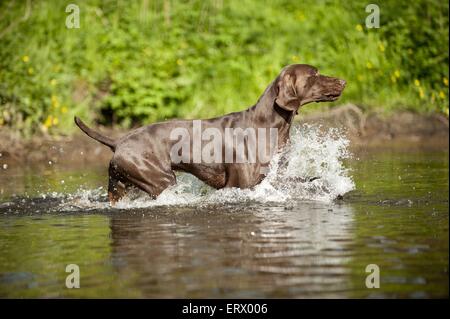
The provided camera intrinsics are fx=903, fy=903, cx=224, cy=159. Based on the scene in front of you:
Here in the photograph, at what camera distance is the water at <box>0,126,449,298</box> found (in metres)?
4.97

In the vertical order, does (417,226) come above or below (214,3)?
below

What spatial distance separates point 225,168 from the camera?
27.2ft

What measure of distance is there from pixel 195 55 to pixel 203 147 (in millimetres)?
7472

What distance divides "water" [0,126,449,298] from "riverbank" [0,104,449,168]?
10.3 feet

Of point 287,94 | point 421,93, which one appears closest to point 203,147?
point 287,94

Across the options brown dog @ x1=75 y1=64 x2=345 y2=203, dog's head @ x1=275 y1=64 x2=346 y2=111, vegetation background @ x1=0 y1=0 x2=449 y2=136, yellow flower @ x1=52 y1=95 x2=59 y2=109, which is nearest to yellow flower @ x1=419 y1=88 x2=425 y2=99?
vegetation background @ x1=0 y1=0 x2=449 y2=136

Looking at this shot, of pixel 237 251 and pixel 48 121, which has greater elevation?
pixel 48 121

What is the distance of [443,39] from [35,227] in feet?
34.1

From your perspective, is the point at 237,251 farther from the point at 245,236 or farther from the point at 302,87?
the point at 302,87

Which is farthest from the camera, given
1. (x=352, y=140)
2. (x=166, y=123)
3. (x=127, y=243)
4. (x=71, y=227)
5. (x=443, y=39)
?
(x=443, y=39)

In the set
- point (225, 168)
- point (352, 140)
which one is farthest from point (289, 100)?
point (352, 140)

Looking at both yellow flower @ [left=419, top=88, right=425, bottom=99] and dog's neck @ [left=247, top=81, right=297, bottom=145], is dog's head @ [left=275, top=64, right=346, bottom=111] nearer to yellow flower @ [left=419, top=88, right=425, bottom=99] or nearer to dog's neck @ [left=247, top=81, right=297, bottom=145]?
dog's neck @ [left=247, top=81, right=297, bottom=145]

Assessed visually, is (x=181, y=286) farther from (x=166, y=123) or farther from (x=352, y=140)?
(x=352, y=140)

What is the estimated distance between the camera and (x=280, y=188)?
8328 mm
